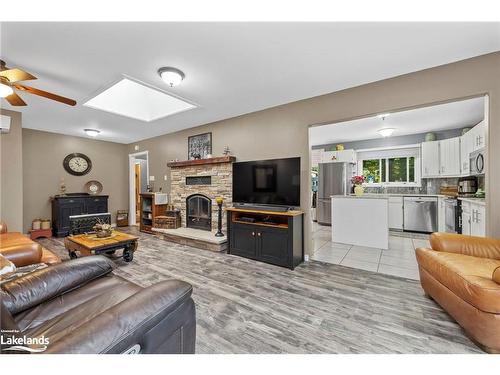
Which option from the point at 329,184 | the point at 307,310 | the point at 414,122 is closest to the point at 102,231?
the point at 307,310

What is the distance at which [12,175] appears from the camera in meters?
3.68

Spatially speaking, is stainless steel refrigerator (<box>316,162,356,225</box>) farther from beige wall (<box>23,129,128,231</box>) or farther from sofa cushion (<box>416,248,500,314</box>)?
beige wall (<box>23,129,128,231</box>)

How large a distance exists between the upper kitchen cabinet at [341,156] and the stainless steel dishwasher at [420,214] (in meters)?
1.66

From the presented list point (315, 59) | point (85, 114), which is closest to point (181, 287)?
point (315, 59)

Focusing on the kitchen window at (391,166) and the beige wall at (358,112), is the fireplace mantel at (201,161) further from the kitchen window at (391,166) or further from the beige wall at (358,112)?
the kitchen window at (391,166)

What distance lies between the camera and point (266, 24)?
170 cm

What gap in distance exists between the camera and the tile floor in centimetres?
284

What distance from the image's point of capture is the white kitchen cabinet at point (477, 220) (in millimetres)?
2904

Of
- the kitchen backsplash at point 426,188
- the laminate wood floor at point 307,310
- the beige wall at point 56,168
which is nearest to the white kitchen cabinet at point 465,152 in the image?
the kitchen backsplash at point 426,188

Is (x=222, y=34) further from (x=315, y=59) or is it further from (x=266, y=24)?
(x=315, y=59)

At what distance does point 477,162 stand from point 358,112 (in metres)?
2.73

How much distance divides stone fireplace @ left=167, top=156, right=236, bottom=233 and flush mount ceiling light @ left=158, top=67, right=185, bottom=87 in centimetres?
168

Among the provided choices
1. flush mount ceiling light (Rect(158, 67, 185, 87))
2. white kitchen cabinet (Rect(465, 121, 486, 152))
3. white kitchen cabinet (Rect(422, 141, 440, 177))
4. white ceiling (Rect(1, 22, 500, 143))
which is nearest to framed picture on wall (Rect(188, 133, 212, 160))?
white ceiling (Rect(1, 22, 500, 143))

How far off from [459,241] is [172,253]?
3.77 m
